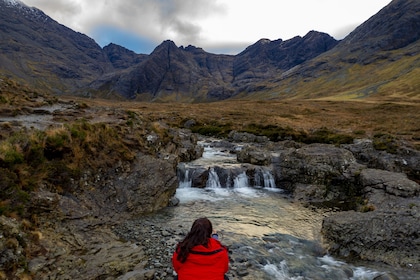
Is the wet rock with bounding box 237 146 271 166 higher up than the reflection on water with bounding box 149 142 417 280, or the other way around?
the wet rock with bounding box 237 146 271 166

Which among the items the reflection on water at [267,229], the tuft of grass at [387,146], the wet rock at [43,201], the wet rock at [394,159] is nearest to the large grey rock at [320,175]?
the reflection on water at [267,229]

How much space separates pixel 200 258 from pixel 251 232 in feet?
42.4

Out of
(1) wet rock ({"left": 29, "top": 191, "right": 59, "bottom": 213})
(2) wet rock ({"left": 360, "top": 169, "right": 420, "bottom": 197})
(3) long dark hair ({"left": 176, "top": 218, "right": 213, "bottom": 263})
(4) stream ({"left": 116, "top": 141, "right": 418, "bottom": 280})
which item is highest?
(3) long dark hair ({"left": 176, "top": 218, "right": 213, "bottom": 263})

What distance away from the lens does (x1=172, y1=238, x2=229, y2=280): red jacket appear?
6.32 metres

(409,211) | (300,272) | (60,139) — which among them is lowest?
(300,272)

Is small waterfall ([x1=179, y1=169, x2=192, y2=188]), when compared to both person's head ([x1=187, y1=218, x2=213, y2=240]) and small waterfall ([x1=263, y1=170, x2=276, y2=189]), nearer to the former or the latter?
small waterfall ([x1=263, y1=170, x2=276, y2=189])

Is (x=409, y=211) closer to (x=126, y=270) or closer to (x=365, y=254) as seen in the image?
(x=365, y=254)

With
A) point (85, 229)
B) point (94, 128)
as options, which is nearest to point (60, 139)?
point (94, 128)

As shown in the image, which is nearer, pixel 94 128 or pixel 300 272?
pixel 300 272

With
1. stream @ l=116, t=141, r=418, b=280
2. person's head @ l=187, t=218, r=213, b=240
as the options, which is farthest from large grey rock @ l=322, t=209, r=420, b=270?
person's head @ l=187, t=218, r=213, b=240

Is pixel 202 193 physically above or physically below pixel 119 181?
below

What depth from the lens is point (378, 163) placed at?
104ft

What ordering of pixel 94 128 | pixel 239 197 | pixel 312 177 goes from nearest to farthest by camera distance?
pixel 94 128 → pixel 239 197 → pixel 312 177

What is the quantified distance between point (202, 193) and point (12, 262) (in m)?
18.4
